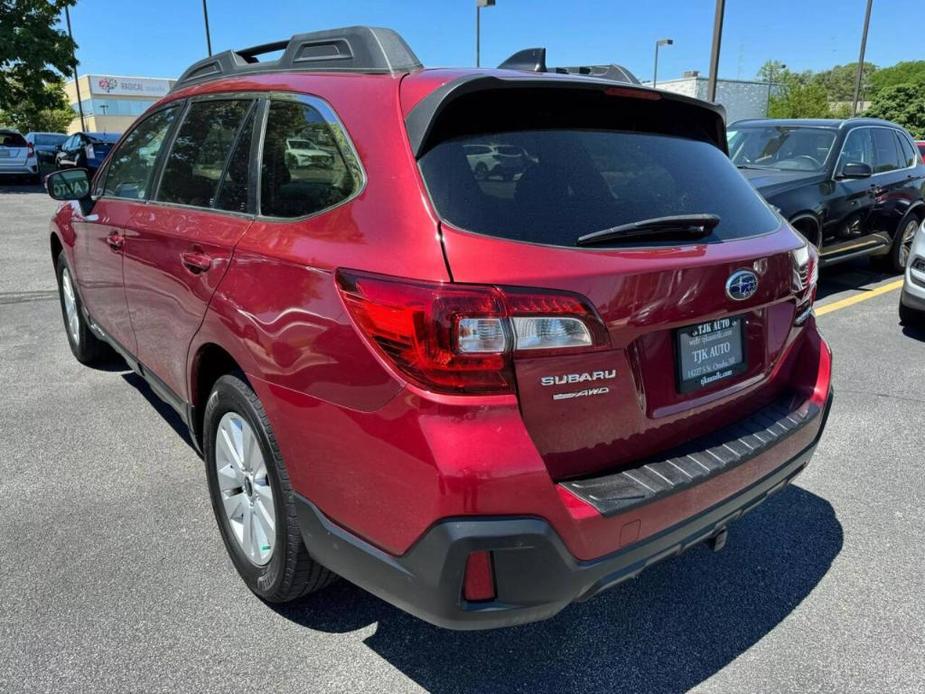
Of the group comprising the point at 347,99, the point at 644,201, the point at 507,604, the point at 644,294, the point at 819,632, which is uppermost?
the point at 347,99

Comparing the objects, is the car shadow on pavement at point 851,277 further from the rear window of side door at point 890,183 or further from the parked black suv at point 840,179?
the rear window of side door at point 890,183

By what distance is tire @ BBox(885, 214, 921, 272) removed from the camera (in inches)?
344

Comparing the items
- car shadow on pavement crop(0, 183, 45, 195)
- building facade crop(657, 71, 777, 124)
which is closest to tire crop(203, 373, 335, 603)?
car shadow on pavement crop(0, 183, 45, 195)

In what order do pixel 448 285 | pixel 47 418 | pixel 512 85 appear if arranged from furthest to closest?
pixel 47 418
pixel 512 85
pixel 448 285

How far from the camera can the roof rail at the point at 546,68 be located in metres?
2.67

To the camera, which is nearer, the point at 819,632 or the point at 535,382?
the point at 535,382

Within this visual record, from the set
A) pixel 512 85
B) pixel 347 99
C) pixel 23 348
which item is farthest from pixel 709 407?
pixel 23 348

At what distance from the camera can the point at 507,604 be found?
1.80m

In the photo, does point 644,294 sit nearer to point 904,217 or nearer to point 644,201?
point 644,201

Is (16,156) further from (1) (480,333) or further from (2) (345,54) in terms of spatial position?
(1) (480,333)

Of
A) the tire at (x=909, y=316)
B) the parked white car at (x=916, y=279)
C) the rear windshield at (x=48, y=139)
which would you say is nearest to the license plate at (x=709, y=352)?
the parked white car at (x=916, y=279)

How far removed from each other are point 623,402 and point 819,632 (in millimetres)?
1279

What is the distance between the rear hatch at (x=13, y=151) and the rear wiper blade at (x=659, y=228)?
2416cm

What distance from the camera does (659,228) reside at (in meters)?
2.04
